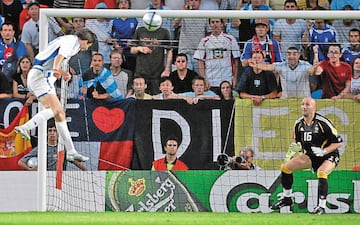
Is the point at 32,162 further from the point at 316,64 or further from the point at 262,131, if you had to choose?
the point at 316,64

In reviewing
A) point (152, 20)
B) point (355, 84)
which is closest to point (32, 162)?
point (152, 20)

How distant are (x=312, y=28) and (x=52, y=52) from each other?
5.59 meters

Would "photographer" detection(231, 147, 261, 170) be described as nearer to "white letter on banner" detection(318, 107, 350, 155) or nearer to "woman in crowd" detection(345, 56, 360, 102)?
"white letter on banner" detection(318, 107, 350, 155)

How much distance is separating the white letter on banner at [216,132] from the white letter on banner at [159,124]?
1.49 feet

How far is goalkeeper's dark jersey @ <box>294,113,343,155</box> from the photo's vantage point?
14773 millimetres

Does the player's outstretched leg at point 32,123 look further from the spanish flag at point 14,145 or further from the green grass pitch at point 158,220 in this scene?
the spanish flag at point 14,145

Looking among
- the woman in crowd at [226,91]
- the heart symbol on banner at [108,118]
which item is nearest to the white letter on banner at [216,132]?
the woman in crowd at [226,91]

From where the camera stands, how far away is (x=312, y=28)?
17.1 m

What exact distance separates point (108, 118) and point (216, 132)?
6.20ft

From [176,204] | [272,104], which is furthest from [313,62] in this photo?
[176,204]

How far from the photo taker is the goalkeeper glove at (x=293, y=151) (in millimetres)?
15555

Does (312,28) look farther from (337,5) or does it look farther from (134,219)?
(134,219)

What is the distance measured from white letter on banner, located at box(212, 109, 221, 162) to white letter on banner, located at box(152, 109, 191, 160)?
0.45 meters

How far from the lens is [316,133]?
14.9m
